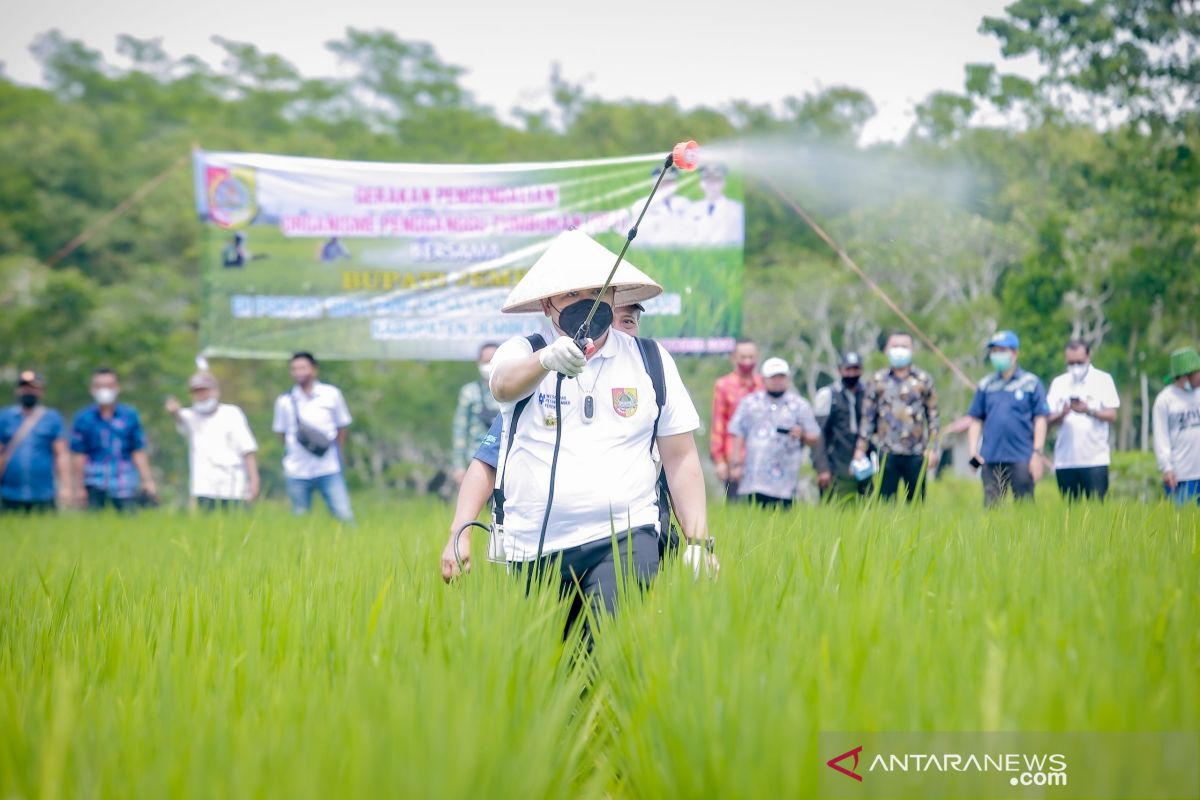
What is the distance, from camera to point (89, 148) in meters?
31.6

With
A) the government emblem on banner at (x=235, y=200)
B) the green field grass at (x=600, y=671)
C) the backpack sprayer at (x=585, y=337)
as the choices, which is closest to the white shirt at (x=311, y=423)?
the government emblem on banner at (x=235, y=200)

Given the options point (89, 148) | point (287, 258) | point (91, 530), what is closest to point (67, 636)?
point (91, 530)

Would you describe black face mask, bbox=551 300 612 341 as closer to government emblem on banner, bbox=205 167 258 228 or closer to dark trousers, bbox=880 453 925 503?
dark trousers, bbox=880 453 925 503

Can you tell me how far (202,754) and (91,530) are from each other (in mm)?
7192

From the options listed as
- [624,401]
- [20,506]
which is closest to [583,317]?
[624,401]

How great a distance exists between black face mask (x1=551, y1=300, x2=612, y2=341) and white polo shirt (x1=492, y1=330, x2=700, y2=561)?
0.37ft

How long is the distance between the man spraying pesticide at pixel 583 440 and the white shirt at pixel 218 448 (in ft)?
21.1

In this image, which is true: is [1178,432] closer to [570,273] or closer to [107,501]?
[570,273]

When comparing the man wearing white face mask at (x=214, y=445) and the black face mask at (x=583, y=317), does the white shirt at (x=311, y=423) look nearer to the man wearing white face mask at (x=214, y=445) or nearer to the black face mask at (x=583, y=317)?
the man wearing white face mask at (x=214, y=445)

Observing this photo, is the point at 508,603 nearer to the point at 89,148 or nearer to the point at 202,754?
the point at 202,754

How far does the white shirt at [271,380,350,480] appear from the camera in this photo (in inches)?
379

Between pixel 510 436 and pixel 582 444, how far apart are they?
25 cm

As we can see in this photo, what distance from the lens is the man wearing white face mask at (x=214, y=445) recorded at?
9.88 metres

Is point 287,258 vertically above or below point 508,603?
above
